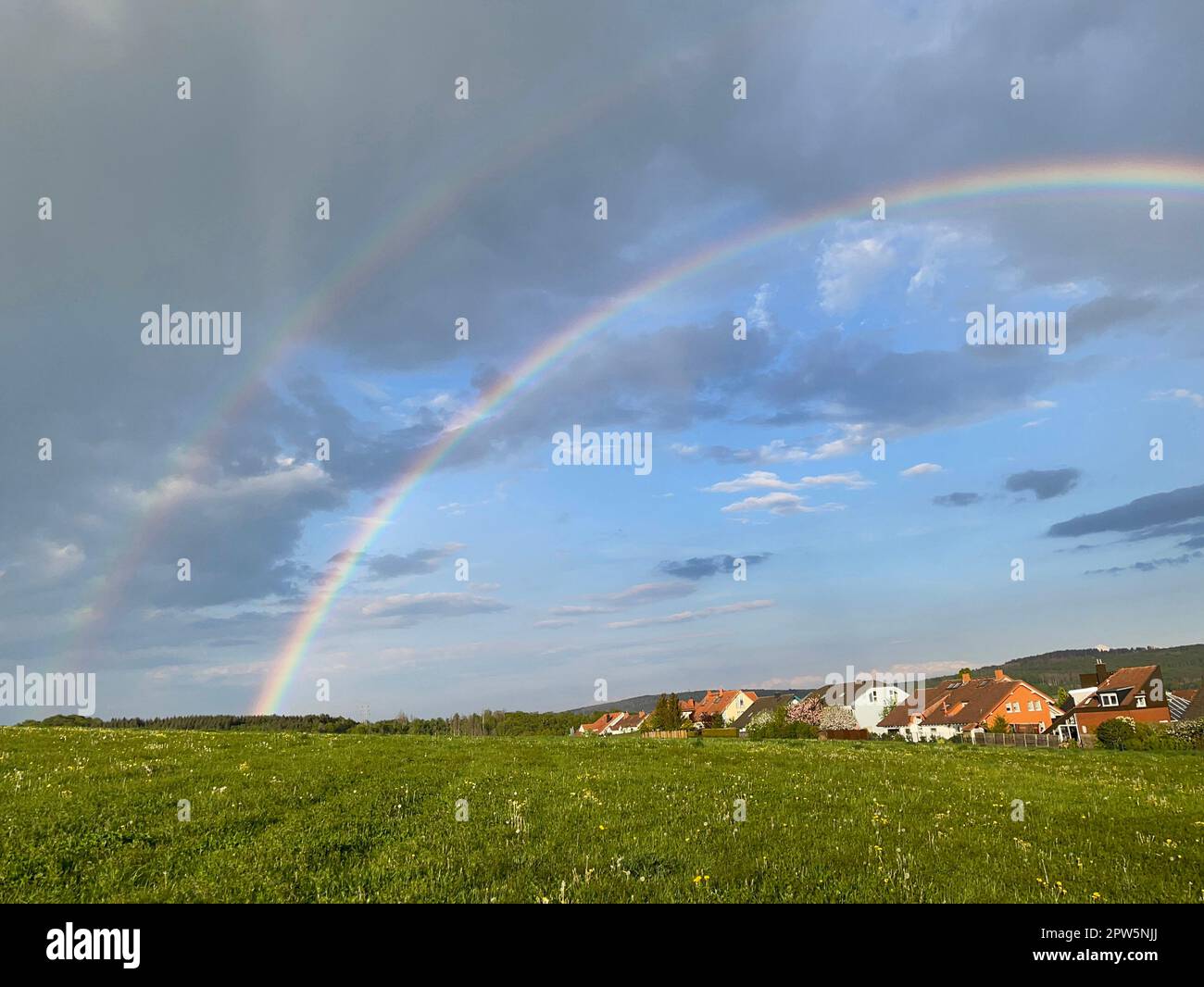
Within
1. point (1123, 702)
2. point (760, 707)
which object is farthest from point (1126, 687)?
point (760, 707)

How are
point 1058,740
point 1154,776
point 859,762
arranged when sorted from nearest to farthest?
point 1154,776 → point 859,762 → point 1058,740

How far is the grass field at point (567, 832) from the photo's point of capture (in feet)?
28.0

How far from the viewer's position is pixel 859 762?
2273 cm

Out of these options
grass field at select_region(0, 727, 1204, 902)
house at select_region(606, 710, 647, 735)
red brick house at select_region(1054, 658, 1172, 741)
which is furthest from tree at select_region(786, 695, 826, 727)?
grass field at select_region(0, 727, 1204, 902)

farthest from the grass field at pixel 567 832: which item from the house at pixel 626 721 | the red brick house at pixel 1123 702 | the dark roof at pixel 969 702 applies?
the house at pixel 626 721

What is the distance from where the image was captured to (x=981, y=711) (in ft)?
373

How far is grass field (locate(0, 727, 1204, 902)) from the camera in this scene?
853cm

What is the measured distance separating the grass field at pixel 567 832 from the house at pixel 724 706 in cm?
13796

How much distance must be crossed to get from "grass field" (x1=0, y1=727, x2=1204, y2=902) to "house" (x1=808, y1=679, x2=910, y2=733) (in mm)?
126330

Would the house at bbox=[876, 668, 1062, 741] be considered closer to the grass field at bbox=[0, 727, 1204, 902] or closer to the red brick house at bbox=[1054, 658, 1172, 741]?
the red brick house at bbox=[1054, 658, 1172, 741]
